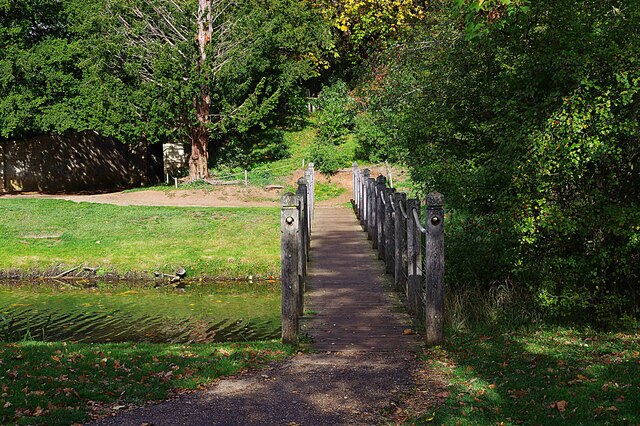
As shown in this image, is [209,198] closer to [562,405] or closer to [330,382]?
[330,382]

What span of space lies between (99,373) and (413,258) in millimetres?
4981

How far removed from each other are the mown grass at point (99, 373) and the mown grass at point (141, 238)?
30.6 feet

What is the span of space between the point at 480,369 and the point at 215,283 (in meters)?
11.4

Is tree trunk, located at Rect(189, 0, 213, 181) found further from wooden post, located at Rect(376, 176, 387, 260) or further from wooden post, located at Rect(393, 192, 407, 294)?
wooden post, located at Rect(393, 192, 407, 294)

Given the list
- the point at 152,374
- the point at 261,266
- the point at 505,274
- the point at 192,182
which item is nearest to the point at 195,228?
the point at 261,266

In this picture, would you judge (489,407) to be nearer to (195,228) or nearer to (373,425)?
(373,425)

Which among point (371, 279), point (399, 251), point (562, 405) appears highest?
point (399, 251)

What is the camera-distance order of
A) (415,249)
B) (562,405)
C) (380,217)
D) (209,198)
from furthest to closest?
(209,198), (380,217), (415,249), (562,405)

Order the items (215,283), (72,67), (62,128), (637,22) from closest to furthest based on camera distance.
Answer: (637,22), (215,283), (62,128), (72,67)

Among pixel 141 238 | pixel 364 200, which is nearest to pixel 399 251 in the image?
pixel 364 200

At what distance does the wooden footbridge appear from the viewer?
9.26 meters

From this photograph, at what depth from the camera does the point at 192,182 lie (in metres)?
32.5

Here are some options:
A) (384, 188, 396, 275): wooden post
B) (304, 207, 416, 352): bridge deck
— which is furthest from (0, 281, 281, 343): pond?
(384, 188, 396, 275): wooden post

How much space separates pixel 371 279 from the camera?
13703 mm
